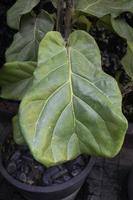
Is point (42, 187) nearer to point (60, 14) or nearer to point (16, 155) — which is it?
point (16, 155)

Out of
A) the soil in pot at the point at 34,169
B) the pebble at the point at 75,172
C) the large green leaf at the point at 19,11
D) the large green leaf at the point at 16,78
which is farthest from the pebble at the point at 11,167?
the large green leaf at the point at 19,11

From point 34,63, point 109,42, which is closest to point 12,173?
point 34,63

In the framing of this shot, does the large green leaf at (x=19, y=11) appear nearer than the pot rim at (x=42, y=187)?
Yes

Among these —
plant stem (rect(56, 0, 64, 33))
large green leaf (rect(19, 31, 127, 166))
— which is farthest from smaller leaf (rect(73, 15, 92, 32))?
large green leaf (rect(19, 31, 127, 166))

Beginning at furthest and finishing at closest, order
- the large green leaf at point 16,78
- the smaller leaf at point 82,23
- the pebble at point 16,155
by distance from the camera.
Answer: the pebble at point 16,155
the smaller leaf at point 82,23
the large green leaf at point 16,78

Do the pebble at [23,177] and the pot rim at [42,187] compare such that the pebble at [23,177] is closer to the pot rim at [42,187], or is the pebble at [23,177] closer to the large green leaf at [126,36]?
the pot rim at [42,187]

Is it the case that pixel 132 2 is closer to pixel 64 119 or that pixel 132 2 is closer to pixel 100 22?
pixel 100 22

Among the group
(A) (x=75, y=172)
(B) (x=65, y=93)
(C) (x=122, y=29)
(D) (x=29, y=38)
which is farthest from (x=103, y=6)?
(A) (x=75, y=172)
